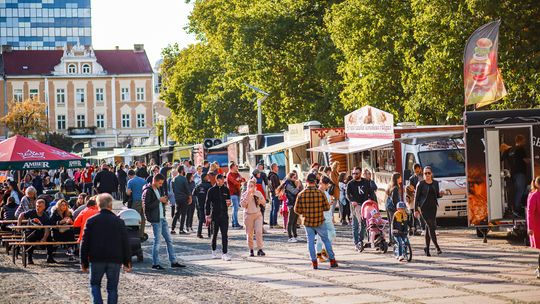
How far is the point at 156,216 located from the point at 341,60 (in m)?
28.7

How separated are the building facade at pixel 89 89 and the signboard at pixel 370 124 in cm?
9558

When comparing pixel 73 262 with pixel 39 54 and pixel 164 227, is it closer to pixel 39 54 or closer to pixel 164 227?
pixel 164 227

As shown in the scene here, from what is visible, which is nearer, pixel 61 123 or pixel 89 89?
pixel 89 89

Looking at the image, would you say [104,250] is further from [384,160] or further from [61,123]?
[61,123]

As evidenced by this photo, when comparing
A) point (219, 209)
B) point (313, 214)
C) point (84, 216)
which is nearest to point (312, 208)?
point (313, 214)

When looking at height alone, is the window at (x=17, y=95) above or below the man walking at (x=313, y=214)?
above

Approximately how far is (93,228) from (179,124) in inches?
2569

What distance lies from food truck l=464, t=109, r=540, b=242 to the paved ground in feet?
1.98

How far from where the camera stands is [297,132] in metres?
42.2

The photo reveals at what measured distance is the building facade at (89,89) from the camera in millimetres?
128125

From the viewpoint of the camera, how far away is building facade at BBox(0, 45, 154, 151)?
12812cm

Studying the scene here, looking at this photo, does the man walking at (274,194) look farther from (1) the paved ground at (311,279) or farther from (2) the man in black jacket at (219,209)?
(2) the man in black jacket at (219,209)

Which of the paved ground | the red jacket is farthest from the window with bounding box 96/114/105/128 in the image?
the red jacket

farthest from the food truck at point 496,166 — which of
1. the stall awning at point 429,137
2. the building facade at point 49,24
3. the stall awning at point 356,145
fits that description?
the building facade at point 49,24
